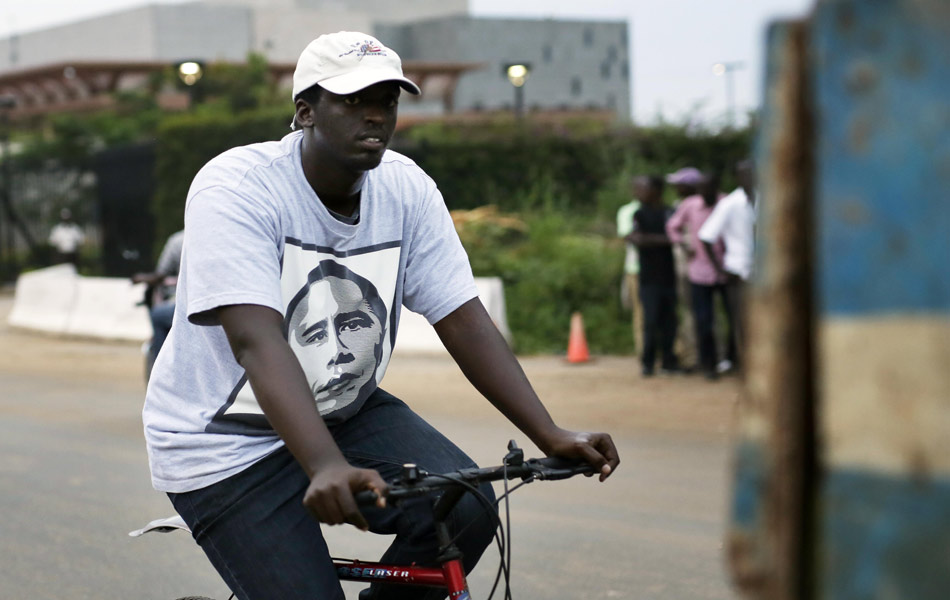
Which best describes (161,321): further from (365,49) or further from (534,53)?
(534,53)

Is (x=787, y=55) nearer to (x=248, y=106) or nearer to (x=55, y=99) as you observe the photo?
(x=248, y=106)

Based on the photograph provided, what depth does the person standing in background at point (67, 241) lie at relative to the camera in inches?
1046

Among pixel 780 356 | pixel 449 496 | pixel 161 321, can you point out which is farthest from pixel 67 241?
pixel 780 356

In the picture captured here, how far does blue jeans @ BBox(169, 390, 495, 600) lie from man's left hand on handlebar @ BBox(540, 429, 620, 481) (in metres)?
0.20

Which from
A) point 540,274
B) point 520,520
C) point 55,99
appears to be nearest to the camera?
point 520,520

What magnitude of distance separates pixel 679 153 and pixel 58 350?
1037 centimetres

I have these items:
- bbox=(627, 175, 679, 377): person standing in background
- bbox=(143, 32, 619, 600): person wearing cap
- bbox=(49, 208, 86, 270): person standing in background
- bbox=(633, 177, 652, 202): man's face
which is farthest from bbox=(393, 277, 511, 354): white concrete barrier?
bbox=(49, 208, 86, 270): person standing in background

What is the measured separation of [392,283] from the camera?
2.94 metres

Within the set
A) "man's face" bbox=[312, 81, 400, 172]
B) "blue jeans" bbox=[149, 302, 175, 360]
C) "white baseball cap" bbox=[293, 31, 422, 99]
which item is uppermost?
"white baseball cap" bbox=[293, 31, 422, 99]

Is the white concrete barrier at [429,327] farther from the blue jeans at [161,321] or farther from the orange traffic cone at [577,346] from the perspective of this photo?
the blue jeans at [161,321]

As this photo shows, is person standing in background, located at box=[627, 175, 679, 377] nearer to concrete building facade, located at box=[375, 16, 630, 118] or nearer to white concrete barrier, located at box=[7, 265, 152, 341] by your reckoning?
white concrete barrier, located at box=[7, 265, 152, 341]

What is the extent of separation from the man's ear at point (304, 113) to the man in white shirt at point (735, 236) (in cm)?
815

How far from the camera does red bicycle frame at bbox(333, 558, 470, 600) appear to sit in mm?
2736

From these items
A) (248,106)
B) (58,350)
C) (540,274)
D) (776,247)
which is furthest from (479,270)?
(248,106)
